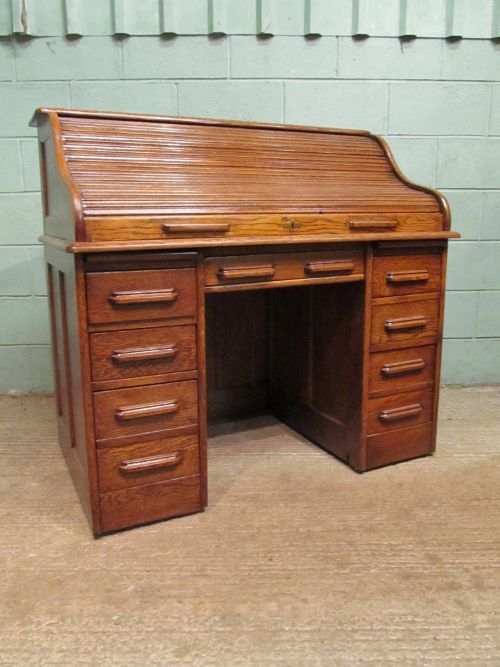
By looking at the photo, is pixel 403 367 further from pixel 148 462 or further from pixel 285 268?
pixel 148 462

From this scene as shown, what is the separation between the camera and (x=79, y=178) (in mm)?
1648

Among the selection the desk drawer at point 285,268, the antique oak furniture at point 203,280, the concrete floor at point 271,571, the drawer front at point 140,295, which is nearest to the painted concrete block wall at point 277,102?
the antique oak furniture at point 203,280

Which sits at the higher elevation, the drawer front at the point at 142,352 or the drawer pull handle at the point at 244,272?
the drawer pull handle at the point at 244,272

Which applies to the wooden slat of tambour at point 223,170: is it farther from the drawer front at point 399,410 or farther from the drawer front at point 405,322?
the drawer front at point 399,410

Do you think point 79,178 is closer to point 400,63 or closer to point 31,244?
point 31,244

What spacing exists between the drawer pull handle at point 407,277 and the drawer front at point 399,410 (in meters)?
0.42

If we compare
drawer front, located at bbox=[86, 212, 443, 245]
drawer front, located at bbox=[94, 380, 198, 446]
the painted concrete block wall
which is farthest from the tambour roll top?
the painted concrete block wall

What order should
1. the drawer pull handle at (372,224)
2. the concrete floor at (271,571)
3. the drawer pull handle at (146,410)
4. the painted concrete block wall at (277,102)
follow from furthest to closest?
the painted concrete block wall at (277,102)
the drawer pull handle at (372,224)
the drawer pull handle at (146,410)
the concrete floor at (271,571)

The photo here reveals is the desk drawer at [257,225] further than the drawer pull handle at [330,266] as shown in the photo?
No

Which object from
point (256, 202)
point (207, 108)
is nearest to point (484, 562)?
point (256, 202)

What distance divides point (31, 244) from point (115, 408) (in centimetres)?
149

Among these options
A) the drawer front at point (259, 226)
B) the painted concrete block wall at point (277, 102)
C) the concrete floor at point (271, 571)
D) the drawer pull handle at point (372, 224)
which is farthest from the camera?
the painted concrete block wall at point (277, 102)

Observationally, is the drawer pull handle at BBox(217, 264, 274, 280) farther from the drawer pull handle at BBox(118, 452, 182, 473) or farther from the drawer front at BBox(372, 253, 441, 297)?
the drawer pull handle at BBox(118, 452, 182, 473)

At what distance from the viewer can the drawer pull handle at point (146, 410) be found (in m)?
1.66
